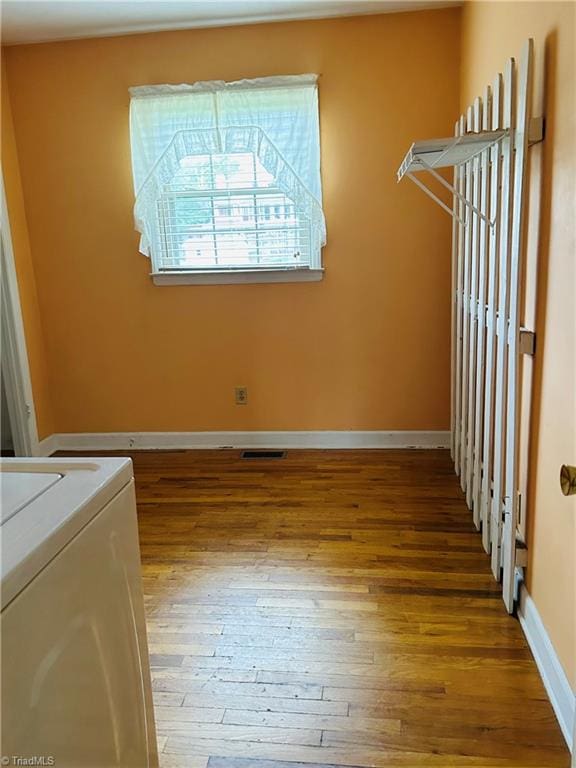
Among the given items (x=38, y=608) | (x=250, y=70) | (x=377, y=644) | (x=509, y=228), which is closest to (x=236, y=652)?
(x=377, y=644)

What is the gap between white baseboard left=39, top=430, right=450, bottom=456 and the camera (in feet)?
12.2

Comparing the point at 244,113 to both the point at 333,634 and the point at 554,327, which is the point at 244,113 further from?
the point at 333,634

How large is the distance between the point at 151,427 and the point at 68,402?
23.2 inches

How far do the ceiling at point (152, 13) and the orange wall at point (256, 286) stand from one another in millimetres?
71

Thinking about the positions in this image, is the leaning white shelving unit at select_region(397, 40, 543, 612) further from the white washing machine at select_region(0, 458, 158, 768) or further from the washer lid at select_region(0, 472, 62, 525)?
the washer lid at select_region(0, 472, 62, 525)

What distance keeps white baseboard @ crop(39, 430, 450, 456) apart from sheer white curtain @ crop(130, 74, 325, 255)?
1454 mm

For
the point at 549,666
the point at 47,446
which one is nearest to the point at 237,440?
the point at 47,446

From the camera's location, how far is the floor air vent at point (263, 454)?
144 inches

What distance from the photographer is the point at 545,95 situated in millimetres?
1782

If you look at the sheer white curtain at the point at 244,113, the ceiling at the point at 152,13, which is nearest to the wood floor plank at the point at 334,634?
the sheer white curtain at the point at 244,113

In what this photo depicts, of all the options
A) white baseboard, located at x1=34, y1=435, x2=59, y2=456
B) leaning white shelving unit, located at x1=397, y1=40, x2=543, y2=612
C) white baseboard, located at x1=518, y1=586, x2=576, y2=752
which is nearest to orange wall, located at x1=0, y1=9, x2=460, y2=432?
white baseboard, located at x1=34, y1=435, x2=59, y2=456

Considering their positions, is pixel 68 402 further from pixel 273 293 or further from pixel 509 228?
pixel 509 228

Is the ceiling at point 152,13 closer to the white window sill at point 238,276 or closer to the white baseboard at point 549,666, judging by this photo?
the white window sill at point 238,276

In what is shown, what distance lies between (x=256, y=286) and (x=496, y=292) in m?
1.76
